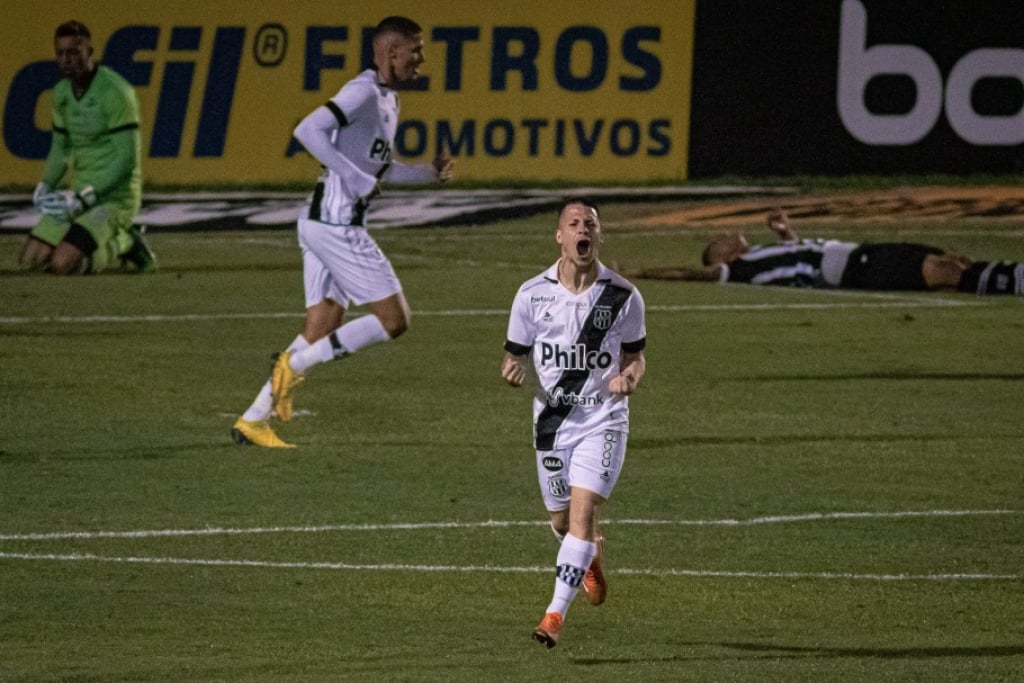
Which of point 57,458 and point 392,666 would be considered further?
point 57,458

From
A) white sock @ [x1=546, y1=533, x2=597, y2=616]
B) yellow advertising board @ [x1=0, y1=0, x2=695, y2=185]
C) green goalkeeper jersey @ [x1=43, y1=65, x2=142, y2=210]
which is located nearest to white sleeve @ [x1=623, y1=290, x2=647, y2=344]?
white sock @ [x1=546, y1=533, x2=597, y2=616]

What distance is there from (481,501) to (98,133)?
8685mm

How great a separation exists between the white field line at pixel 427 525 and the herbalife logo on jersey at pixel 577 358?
→ 202cm

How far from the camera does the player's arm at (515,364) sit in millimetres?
8445

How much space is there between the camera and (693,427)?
1310 centimetres

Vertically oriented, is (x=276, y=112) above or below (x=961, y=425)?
above

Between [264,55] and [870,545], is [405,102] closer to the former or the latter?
[264,55]

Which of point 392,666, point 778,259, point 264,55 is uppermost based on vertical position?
point 264,55

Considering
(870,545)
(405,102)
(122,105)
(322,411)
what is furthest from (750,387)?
(405,102)

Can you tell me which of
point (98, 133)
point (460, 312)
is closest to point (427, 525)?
point (460, 312)

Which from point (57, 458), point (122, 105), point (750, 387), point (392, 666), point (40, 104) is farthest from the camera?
point (40, 104)

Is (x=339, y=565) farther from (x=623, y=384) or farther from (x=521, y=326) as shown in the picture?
(x=623, y=384)

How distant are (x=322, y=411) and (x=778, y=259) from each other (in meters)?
6.70

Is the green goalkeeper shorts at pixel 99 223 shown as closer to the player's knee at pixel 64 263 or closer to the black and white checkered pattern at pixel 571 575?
the player's knee at pixel 64 263
